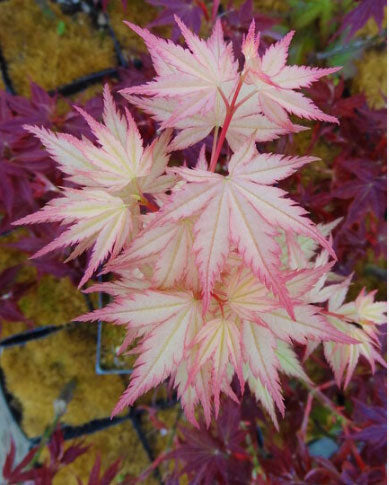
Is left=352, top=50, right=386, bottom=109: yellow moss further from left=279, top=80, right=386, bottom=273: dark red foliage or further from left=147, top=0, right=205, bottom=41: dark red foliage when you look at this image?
left=147, top=0, right=205, bottom=41: dark red foliage

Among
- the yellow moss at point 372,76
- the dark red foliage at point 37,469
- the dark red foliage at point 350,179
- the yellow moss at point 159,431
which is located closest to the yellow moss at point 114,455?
the yellow moss at point 159,431

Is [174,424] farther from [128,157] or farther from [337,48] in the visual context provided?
[337,48]

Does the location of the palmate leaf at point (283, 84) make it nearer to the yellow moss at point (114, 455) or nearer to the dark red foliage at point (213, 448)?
the dark red foliage at point (213, 448)

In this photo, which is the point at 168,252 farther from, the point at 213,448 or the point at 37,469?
the point at 37,469

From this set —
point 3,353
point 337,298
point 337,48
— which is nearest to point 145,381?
point 337,298

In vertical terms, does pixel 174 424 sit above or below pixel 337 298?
below

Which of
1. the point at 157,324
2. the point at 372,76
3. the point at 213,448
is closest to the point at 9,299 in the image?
the point at 213,448

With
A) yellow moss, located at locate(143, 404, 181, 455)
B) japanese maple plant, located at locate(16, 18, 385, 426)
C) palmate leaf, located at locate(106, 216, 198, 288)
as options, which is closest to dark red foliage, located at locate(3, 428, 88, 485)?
yellow moss, located at locate(143, 404, 181, 455)
